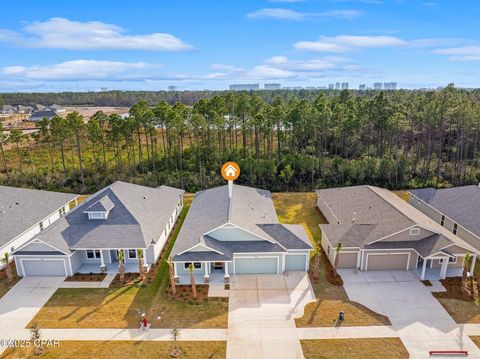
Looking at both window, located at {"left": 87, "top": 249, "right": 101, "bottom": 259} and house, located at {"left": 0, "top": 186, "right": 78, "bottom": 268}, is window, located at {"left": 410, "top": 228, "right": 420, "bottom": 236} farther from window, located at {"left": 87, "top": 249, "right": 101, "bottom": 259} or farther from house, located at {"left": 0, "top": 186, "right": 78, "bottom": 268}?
house, located at {"left": 0, "top": 186, "right": 78, "bottom": 268}

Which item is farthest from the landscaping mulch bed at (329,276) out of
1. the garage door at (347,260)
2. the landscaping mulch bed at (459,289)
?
the landscaping mulch bed at (459,289)

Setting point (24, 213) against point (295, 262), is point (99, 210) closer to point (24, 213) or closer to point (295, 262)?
point (24, 213)

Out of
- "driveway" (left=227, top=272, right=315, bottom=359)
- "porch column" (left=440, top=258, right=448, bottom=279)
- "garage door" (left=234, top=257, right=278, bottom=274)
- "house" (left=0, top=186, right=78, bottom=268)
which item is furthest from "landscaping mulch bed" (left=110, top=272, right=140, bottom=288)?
"porch column" (left=440, top=258, right=448, bottom=279)

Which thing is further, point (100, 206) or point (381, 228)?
point (100, 206)

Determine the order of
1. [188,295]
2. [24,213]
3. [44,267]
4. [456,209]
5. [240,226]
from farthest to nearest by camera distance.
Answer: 1. [456,209]
2. [24,213]
3. [240,226]
4. [44,267]
5. [188,295]

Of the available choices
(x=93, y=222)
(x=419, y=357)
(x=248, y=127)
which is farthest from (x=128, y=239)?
(x=248, y=127)

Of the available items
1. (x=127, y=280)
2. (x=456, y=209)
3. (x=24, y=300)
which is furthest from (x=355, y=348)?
(x=24, y=300)

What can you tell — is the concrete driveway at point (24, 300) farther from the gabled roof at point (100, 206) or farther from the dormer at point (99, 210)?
the gabled roof at point (100, 206)

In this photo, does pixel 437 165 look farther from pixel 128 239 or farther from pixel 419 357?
pixel 128 239
